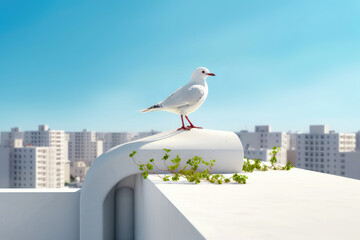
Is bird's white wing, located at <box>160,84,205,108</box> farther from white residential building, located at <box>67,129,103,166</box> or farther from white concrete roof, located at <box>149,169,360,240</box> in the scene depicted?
white residential building, located at <box>67,129,103,166</box>

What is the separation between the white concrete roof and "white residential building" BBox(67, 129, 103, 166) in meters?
75.6

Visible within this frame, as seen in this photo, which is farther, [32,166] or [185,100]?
[32,166]

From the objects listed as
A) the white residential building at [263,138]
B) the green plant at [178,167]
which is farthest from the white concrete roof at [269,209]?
the white residential building at [263,138]

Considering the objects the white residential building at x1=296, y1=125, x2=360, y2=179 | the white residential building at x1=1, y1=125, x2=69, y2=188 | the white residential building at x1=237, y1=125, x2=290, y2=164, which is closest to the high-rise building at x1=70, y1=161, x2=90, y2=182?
the white residential building at x1=1, y1=125, x2=69, y2=188

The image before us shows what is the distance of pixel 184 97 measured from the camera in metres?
4.38

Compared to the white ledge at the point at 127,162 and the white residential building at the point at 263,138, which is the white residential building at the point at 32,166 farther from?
the white ledge at the point at 127,162

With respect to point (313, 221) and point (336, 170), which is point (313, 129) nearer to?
point (336, 170)

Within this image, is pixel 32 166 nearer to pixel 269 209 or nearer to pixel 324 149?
pixel 324 149

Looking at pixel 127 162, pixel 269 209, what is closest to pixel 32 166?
pixel 127 162

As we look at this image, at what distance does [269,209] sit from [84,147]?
80502 mm

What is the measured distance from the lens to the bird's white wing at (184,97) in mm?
4383

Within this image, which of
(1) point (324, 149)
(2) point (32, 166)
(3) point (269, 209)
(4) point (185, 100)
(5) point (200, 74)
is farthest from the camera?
(1) point (324, 149)

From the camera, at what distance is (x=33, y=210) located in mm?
4672

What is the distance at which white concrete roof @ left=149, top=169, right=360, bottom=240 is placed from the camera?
5.18 feet
